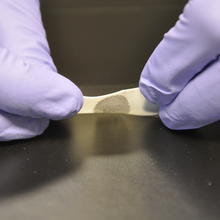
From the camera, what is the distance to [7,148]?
502 mm

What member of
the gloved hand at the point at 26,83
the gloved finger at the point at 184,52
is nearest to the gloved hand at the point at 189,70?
the gloved finger at the point at 184,52

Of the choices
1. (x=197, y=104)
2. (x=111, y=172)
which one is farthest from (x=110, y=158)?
(x=197, y=104)

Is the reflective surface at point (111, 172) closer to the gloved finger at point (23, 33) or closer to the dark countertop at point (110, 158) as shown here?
the dark countertop at point (110, 158)

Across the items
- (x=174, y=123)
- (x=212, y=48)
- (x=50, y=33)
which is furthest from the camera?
(x=50, y=33)

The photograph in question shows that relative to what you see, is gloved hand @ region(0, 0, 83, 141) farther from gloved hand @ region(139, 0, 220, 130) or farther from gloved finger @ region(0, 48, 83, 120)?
gloved hand @ region(139, 0, 220, 130)

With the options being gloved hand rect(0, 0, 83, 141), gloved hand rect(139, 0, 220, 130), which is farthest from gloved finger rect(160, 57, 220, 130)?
gloved hand rect(0, 0, 83, 141)

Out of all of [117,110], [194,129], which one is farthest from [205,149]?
[117,110]

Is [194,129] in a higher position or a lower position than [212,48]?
lower

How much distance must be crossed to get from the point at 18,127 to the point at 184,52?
8.7 inches

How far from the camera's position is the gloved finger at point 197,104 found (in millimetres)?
467

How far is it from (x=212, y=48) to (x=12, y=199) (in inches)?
10.9

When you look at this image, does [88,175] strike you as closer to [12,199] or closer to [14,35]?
[12,199]

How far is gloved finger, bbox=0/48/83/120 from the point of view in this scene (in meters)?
0.45

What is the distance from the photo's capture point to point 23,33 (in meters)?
0.52
